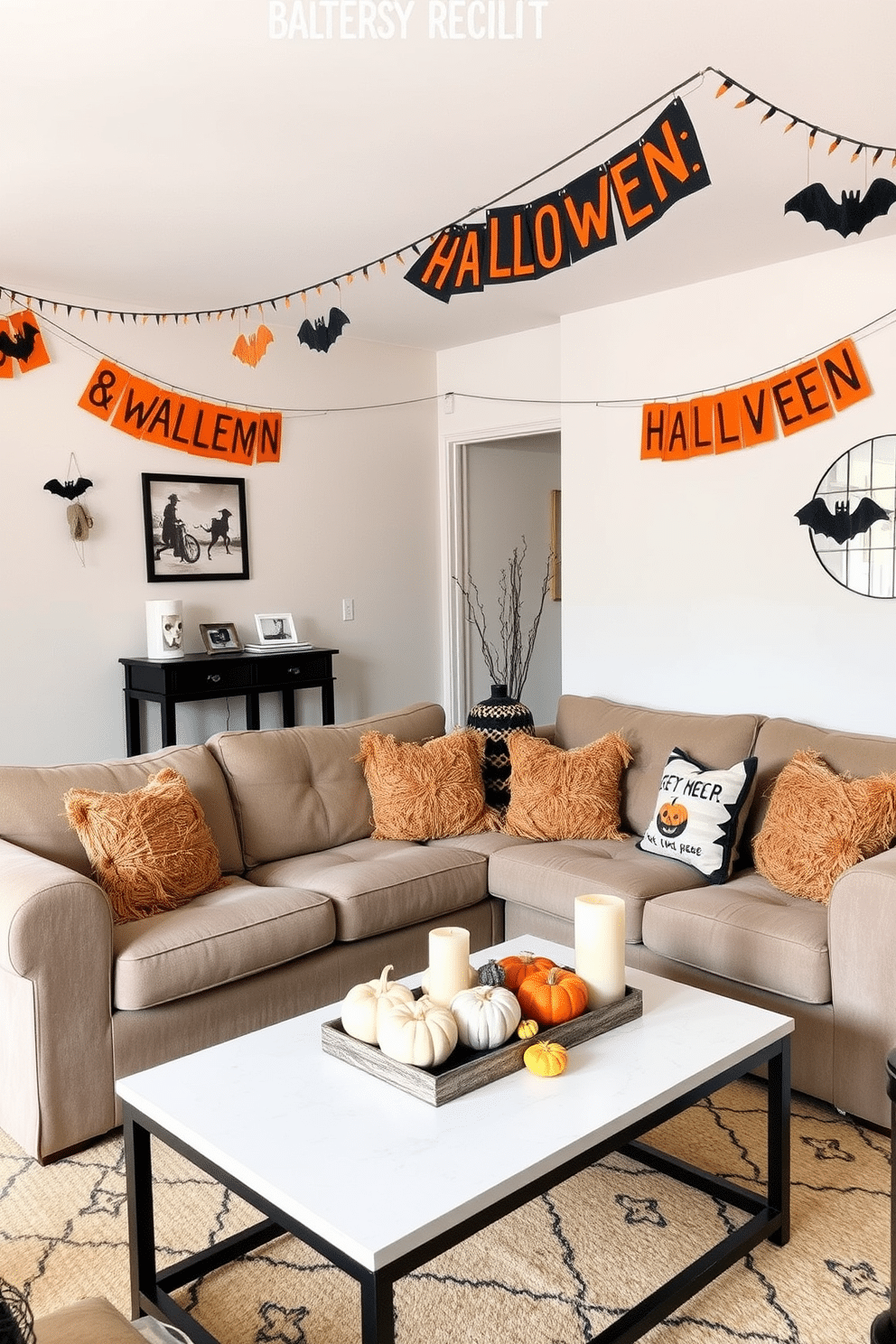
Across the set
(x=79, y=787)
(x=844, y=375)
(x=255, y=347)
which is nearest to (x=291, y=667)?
(x=255, y=347)

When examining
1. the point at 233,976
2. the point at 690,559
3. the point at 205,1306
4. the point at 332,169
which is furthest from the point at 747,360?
the point at 205,1306

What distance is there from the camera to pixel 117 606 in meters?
4.68

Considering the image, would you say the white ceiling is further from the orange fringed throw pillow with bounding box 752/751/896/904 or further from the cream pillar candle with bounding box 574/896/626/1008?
the orange fringed throw pillow with bounding box 752/751/896/904

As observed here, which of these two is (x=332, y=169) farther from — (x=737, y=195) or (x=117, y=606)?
(x=117, y=606)

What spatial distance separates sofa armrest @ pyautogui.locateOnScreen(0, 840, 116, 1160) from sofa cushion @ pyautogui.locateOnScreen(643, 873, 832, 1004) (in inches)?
56.1

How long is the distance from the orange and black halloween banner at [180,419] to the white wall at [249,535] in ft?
0.18

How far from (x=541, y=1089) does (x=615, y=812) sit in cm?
182

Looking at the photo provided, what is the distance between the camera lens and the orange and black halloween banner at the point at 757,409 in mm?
3820

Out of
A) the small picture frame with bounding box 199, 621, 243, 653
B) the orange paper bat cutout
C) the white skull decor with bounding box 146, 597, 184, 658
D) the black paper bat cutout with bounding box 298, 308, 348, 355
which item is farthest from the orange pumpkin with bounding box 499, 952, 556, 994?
the small picture frame with bounding box 199, 621, 243, 653

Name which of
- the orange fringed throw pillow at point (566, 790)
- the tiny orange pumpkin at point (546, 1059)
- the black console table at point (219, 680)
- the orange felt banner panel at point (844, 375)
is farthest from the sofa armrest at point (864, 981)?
the black console table at point (219, 680)

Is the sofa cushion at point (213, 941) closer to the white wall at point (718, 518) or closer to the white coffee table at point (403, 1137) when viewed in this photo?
the white coffee table at point (403, 1137)

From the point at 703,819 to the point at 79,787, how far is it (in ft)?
5.92

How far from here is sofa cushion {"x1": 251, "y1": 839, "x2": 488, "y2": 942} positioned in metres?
3.02

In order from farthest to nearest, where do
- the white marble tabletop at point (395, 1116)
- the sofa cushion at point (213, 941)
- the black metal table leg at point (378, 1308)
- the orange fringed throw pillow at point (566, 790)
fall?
the orange fringed throw pillow at point (566, 790), the sofa cushion at point (213, 941), the white marble tabletop at point (395, 1116), the black metal table leg at point (378, 1308)
